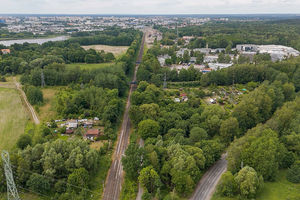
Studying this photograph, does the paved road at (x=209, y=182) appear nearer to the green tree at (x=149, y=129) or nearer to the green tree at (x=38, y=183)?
the green tree at (x=149, y=129)

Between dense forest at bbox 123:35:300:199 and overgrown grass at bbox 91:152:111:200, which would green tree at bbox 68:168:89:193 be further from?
dense forest at bbox 123:35:300:199

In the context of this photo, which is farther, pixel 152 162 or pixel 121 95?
pixel 121 95

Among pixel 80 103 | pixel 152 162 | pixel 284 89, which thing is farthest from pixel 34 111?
pixel 284 89

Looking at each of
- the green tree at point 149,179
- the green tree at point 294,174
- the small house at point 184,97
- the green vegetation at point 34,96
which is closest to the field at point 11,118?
the green vegetation at point 34,96

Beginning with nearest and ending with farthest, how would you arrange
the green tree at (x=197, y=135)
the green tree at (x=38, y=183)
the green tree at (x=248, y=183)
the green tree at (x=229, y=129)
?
1. the green tree at (x=248, y=183)
2. the green tree at (x=38, y=183)
3. the green tree at (x=197, y=135)
4. the green tree at (x=229, y=129)

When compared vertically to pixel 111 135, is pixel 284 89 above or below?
above

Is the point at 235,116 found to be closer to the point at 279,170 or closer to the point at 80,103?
the point at 279,170

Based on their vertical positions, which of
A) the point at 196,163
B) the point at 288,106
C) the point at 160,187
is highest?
the point at 288,106

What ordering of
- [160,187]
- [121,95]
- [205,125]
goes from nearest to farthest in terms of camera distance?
1. [160,187]
2. [205,125]
3. [121,95]
